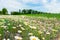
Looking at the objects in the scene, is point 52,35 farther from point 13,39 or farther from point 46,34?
point 13,39

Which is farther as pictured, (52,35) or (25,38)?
(52,35)

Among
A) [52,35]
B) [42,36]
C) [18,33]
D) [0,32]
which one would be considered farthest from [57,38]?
[0,32]

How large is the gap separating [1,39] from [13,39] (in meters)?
0.34

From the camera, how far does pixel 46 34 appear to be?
632 cm

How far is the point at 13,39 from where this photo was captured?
5.11 meters

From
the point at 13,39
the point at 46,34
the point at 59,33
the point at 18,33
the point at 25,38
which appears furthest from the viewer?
the point at 59,33

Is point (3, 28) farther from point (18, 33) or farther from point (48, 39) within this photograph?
point (48, 39)

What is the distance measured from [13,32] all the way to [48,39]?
100 centimetres

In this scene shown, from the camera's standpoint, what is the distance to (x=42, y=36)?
598cm

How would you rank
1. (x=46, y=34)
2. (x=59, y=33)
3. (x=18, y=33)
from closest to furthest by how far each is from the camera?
(x=18, y=33) < (x=46, y=34) < (x=59, y=33)

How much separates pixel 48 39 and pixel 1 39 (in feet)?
4.74

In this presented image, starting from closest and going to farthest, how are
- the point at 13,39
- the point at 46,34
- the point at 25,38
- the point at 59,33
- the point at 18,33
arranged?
the point at 13,39 < the point at 25,38 < the point at 18,33 < the point at 46,34 < the point at 59,33

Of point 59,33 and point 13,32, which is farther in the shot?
point 59,33

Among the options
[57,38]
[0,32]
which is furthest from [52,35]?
[0,32]
